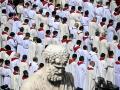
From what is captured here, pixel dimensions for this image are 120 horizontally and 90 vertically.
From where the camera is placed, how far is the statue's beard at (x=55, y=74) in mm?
4148

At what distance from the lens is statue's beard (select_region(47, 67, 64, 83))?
13.6 ft

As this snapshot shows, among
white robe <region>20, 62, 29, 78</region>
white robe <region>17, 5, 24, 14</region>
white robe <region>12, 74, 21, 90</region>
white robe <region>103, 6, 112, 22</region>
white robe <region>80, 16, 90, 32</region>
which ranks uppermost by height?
white robe <region>17, 5, 24, 14</region>

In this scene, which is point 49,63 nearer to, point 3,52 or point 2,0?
point 3,52

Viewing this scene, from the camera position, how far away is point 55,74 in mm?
4172

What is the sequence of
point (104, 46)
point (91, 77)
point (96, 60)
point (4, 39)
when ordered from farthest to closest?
1. point (4, 39)
2. point (104, 46)
3. point (96, 60)
4. point (91, 77)

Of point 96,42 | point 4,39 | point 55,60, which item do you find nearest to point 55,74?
point 55,60

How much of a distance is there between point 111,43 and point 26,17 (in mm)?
4373

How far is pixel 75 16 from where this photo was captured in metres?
19.8

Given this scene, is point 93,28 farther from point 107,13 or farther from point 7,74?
point 7,74

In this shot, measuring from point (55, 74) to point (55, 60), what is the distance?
13cm

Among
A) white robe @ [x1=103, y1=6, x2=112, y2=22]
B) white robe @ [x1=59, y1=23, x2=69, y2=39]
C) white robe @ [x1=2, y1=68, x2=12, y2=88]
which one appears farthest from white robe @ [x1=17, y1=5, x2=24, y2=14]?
white robe @ [x1=2, y1=68, x2=12, y2=88]

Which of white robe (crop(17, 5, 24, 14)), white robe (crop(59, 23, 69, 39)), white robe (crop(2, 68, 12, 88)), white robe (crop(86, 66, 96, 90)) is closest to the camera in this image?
white robe (crop(2, 68, 12, 88))

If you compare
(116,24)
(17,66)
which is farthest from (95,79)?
(116,24)

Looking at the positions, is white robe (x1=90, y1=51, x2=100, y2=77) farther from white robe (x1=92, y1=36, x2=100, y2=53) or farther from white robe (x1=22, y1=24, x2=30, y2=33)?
white robe (x1=22, y1=24, x2=30, y2=33)
